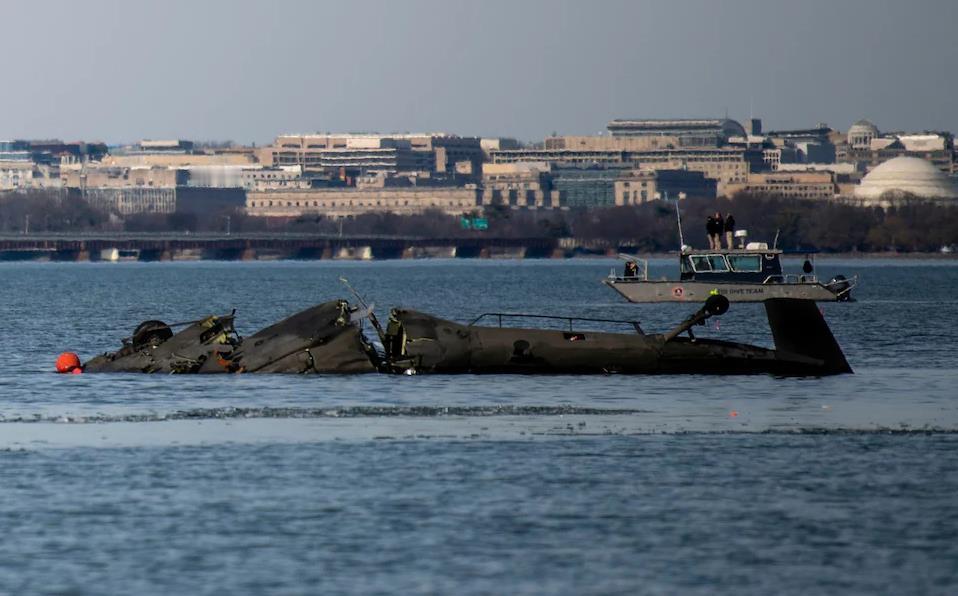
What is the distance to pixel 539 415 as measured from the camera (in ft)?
142

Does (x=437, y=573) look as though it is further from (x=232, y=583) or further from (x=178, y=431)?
(x=178, y=431)

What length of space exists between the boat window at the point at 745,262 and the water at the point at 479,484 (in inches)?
2392

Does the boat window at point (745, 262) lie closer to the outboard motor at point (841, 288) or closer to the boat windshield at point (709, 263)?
the boat windshield at point (709, 263)

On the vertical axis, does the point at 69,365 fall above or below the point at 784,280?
below

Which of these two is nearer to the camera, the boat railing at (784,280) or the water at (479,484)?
the water at (479,484)

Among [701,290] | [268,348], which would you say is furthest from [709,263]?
[268,348]

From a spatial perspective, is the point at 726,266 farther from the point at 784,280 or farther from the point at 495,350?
the point at 495,350

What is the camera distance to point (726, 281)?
117 metres

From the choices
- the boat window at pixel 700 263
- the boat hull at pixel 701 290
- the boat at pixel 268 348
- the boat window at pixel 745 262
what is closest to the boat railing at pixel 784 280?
the boat hull at pixel 701 290

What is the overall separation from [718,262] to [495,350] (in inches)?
2638

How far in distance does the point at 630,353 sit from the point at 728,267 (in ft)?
220

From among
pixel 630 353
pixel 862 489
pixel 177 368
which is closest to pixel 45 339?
pixel 177 368

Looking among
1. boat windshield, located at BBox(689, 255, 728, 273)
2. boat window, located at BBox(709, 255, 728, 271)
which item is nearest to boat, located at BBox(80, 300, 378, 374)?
boat windshield, located at BBox(689, 255, 728, 273)

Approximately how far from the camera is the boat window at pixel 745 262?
11762cm
